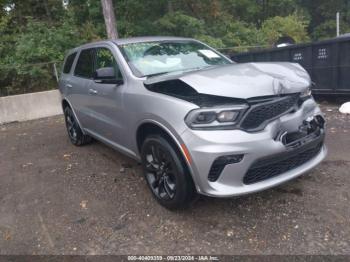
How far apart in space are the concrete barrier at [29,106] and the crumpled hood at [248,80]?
7.57 m

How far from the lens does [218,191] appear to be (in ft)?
9.86

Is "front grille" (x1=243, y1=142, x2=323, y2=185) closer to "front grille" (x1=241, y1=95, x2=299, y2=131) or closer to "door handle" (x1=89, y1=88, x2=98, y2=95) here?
"front grille" (x1=241, y1=95, x2=299, y2=131)

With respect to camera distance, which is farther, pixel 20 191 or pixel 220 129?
pixel 20 191

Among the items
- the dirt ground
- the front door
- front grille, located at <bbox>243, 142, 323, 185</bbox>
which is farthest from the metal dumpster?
the front door

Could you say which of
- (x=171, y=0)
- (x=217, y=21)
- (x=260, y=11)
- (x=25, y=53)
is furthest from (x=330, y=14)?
(x=25, y=53)

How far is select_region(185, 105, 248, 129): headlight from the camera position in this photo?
9.68 feet

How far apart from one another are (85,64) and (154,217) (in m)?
2.92

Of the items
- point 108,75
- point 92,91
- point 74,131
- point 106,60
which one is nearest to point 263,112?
point 108,75

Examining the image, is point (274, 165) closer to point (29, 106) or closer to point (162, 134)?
point (162, 134)

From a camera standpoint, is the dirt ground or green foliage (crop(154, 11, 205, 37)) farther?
green foliage (crop(154, 11, 205, 37))

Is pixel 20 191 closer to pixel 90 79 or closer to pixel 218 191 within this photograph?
pixel 90 79

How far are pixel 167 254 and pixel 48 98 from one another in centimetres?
859

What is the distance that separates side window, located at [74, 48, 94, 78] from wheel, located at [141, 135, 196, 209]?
2018mm

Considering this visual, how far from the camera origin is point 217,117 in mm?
2969
